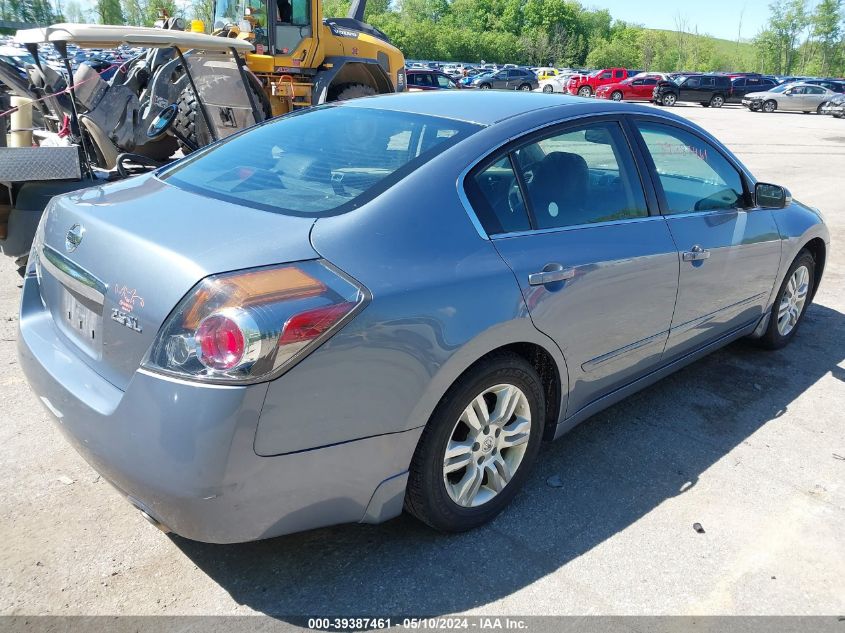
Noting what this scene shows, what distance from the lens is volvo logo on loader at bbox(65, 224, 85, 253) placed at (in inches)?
97.1

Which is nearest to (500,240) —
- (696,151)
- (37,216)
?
(696,151)

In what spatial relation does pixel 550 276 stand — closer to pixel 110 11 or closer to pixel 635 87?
pixel 635 87

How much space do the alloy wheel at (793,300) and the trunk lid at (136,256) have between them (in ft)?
12.0

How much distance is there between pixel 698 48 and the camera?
10069cm

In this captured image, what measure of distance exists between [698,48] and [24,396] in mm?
112601

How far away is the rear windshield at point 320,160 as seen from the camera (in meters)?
2.56

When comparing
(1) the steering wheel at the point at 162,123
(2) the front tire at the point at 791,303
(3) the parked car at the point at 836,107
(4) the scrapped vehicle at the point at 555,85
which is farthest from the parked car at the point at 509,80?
(2) the front tire at the point at 791,303

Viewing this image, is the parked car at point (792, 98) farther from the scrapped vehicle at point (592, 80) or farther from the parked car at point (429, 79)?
the parked car at point (429, 79)

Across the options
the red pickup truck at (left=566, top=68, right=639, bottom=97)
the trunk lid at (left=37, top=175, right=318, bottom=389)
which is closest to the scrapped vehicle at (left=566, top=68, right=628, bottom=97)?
the red pickup truck at (left=566, top=68, right=639, bottom=97)

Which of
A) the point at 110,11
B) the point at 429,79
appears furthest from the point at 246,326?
the point at 110,11

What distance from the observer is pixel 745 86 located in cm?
3950

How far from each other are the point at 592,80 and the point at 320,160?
40.4 m

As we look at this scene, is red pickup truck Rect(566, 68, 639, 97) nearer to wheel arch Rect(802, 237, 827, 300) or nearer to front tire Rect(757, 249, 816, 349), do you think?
wheel arch Rect(802, 237, 827, 300)

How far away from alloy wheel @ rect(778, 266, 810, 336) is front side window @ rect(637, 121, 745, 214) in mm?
1027
